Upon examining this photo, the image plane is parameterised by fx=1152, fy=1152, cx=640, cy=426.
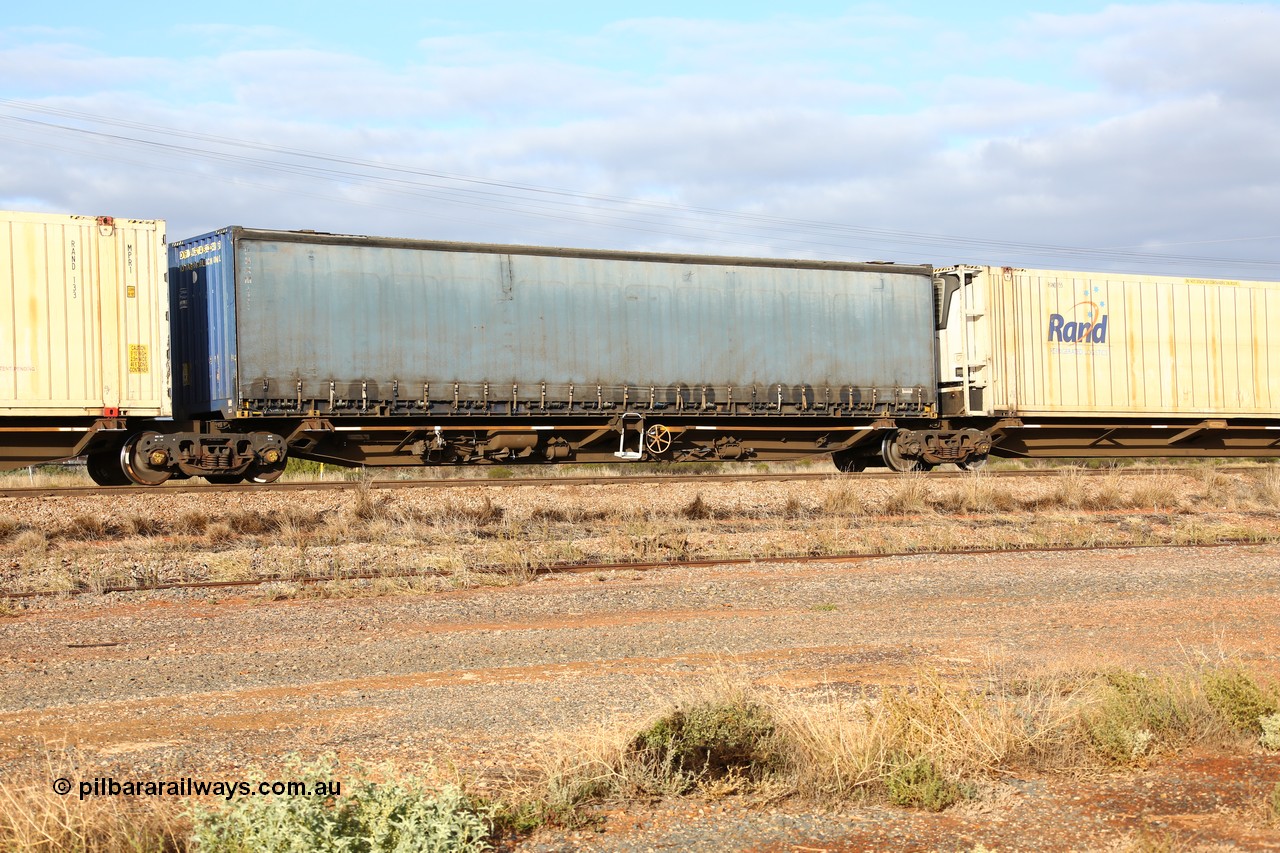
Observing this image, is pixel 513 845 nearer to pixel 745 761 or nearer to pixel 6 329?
pixel 745 761

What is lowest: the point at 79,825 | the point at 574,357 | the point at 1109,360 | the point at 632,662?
the point at 632,662

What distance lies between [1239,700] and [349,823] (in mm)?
4219

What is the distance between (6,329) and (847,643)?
39.0 ft

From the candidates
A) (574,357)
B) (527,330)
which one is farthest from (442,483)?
(574,357)

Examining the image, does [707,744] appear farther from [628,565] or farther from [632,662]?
[628,565]

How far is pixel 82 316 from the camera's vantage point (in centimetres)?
1498

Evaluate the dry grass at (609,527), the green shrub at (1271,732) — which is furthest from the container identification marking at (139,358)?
the green shrub at (1271,732)

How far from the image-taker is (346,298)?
16.6m

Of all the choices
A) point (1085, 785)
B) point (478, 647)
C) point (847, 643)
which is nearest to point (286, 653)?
point (478, 647)

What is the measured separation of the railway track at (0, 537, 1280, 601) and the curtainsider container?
565 centimetres

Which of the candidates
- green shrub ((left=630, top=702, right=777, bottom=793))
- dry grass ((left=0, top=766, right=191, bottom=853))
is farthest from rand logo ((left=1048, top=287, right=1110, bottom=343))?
dry grass ((left=0, top=766, right=191, bottom=853))

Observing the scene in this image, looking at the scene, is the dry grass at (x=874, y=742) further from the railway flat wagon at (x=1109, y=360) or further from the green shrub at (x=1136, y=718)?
the railway flat wagon at (x=1109, y=360)

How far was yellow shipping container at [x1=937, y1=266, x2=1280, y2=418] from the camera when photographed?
2031 cm

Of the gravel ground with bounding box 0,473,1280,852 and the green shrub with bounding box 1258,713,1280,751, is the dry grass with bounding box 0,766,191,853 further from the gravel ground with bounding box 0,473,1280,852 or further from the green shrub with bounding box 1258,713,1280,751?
the green shrub with bounding box 1258,713,1280,751
